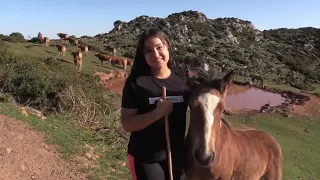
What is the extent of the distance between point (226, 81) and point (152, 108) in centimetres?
73

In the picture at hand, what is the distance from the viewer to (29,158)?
7.25 m

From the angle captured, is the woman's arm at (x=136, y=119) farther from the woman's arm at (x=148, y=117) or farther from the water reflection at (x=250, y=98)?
the water reflection at (x=250, y=98)

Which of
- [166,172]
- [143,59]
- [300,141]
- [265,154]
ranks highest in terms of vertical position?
[143,59]

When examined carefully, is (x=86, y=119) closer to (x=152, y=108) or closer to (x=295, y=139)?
(x=152, y=108)

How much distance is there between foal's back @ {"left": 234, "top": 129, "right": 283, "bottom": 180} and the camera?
4430 millimetres

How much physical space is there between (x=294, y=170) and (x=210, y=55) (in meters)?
38.4

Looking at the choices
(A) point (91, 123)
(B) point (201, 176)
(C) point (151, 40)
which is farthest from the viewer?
(A) point (91, 123)

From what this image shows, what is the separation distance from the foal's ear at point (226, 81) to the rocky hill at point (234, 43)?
114ft

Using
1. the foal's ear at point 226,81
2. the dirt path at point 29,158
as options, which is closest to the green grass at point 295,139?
the dirt path at point 29,158

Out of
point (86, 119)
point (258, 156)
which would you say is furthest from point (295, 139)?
point (258, 156)

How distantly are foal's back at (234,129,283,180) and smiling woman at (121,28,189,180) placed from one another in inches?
56.2

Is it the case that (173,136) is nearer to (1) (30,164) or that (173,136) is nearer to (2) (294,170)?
(1) (30,164)

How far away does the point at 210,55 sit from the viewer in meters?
49.7

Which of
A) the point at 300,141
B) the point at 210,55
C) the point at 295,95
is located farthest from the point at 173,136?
the point at 210,55
